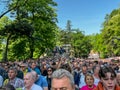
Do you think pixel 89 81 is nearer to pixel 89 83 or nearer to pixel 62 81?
Result: pixel 89 83

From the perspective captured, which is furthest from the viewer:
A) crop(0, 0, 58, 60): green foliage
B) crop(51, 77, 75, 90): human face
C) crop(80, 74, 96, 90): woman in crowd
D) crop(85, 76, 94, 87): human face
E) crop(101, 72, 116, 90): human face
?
crop(0, 0, 58, 60): green foliage

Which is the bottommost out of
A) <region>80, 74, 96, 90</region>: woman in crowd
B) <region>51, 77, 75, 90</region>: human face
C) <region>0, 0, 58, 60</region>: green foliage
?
<region>80, 74, 96, 90</region>: woman in crowd

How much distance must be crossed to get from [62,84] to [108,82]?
159cm

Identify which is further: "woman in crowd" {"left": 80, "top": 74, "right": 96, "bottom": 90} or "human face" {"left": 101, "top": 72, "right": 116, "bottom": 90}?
"woman in crowd" {"left": 80, "top": 74, "right": 96, "bottom": 90}

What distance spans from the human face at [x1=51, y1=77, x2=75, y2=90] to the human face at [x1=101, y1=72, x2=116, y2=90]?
4.78ft

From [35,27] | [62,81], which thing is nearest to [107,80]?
[62,81]

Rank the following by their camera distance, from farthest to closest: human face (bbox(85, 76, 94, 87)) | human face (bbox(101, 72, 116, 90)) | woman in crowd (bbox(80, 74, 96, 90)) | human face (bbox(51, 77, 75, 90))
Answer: human face (bbox(85, 76, 94, 87))
woman in crowd (bbox(80, 74, 96, 90))
human face (bbox(101, 72, 116, 90))
human face (bbox(51, 77, 75, 90))

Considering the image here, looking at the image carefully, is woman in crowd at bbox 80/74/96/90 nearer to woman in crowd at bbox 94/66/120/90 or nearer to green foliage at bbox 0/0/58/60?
woman in crowd at bbox 94/66/120/90

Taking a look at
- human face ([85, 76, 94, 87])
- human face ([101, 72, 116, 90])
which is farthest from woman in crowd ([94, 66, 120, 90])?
human face ([85, 76, 94, 87])

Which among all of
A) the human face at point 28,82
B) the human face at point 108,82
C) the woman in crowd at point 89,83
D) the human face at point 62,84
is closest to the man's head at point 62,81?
the human face at point 62,84

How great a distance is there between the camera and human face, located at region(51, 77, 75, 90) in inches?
114

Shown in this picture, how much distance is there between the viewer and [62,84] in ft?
9.53

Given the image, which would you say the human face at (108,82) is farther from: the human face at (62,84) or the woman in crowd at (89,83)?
the woman in crowd at (89,83)

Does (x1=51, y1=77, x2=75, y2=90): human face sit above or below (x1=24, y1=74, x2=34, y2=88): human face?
above
